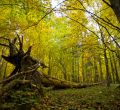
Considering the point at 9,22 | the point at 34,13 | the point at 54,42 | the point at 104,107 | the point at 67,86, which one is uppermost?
the point at 54,42

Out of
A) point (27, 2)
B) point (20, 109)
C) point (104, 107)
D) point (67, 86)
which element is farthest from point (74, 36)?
point (20, 109)

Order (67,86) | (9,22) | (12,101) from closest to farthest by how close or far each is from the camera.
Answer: (12,101), (67,86), (9,22)

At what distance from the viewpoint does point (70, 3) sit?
10.7 m

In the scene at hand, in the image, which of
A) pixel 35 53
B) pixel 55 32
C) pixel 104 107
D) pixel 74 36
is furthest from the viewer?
pixel 55 32

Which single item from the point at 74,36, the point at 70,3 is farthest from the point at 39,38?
the point at 70,3

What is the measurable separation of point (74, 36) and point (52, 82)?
272 inches

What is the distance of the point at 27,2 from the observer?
936cm

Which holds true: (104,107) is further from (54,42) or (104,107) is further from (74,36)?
(54,42)

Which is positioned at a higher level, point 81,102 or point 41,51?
point 41,51

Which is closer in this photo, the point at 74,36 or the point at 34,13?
the point at 34,13

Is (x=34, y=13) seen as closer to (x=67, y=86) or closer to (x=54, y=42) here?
(x=67, y=86)

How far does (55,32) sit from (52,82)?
21810 mm

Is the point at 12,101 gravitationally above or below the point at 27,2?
below

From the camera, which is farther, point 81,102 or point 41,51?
point 41,51
